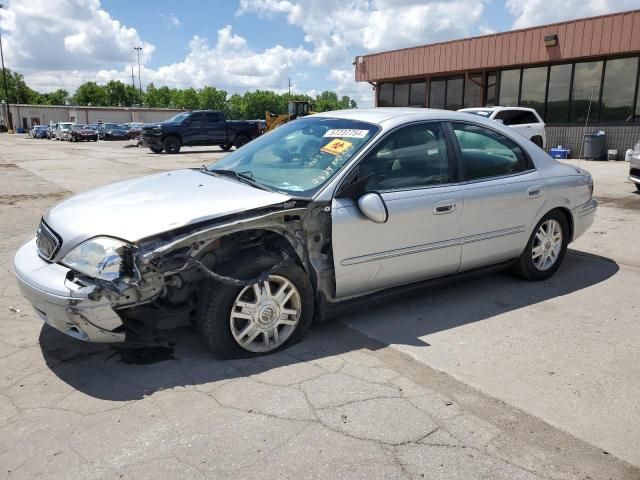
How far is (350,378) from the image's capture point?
323 cm

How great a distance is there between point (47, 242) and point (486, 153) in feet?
11.2

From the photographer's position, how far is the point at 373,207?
3561 millimetres

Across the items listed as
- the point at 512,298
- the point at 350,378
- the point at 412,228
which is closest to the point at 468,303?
the point at 512,298

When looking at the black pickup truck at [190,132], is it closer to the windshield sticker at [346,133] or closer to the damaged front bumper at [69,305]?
the windshield sticker at [346,133]

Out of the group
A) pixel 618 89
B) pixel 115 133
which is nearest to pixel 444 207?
pixel 618 89

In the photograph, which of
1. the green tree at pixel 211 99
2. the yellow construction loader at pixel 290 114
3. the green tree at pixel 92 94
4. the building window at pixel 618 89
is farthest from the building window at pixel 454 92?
the green tree at pixel 211 99

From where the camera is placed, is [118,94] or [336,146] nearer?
[336,146]

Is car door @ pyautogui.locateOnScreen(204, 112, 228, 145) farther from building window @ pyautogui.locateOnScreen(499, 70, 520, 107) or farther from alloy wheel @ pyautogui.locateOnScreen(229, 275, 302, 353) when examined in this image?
alloy wheel @ pyautogui.locateOnScreen(229, 275, 302, 353)

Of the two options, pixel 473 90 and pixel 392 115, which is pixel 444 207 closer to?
pixel 392 115

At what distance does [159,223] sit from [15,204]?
313 inches

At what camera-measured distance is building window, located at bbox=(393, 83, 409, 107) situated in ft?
87.8

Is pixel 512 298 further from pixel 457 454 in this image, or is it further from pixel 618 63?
pixel 618 63

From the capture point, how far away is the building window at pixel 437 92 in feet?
81.3

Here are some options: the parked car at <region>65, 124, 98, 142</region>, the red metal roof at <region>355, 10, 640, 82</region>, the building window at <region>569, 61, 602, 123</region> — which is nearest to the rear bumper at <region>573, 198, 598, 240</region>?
the red metal roof at <region>355, 10, 640, 82</region>
